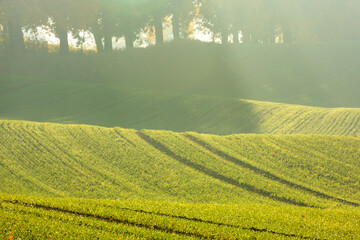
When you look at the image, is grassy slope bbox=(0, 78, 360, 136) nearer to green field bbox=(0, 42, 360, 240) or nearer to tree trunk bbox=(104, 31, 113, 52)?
green field bbox=(0, 42, 360, 240)

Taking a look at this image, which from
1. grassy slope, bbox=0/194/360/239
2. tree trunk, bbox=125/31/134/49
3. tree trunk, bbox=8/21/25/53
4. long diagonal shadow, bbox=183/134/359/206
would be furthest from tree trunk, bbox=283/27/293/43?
grassy slope, bbox=0/194/360/239

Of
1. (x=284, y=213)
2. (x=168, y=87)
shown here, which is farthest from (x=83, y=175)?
(x=168, y=87)

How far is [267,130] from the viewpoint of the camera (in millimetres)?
34094

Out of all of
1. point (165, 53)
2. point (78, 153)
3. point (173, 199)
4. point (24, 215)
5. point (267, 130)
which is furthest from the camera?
point (165, 53)

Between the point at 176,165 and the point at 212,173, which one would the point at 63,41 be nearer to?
the point at 176,165

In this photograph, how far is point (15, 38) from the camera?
5550 cm

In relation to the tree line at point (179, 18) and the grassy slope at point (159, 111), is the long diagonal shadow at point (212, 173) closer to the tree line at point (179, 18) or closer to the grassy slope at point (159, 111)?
the grassy slope at point (159, 111)

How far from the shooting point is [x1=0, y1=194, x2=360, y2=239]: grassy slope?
34.0ft

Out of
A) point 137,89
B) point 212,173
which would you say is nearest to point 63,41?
point 137,89

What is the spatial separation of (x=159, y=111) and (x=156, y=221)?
29.5m

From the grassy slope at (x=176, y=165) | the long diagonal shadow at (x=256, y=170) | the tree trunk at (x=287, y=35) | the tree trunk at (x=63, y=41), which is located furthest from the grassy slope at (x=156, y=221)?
the tree trunk at (x=287, y=35)

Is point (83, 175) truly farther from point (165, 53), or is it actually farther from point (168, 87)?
point (165, 53)

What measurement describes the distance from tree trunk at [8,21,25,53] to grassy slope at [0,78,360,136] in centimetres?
918

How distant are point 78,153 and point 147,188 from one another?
5855 mm
